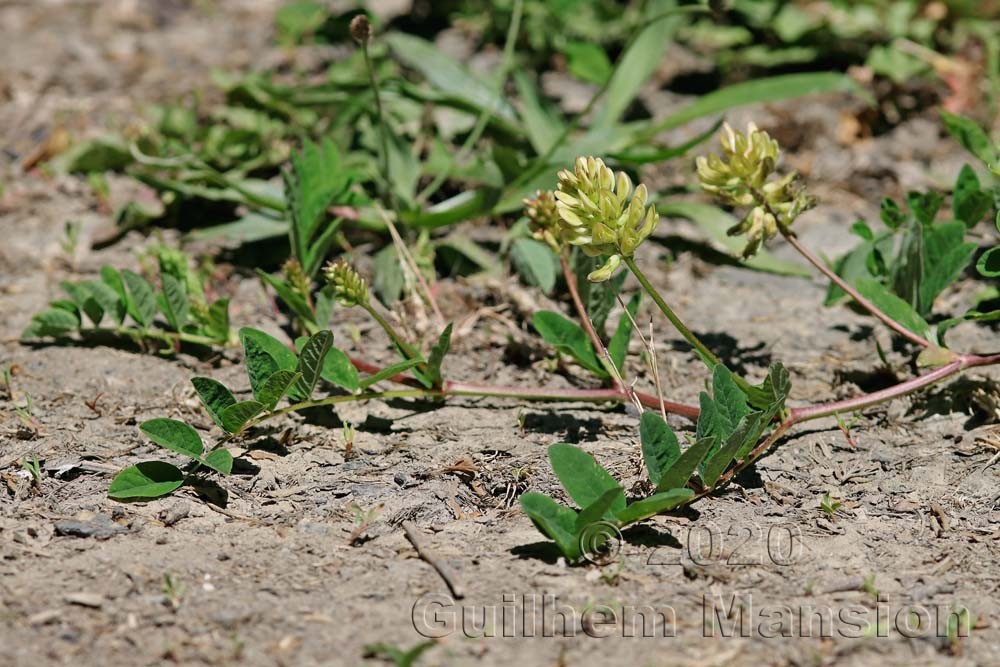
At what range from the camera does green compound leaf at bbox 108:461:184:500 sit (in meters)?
2.14

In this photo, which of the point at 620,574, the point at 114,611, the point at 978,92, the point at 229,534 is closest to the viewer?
the point at 114,611

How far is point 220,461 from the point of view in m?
2.15

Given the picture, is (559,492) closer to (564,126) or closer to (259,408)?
(259,408)

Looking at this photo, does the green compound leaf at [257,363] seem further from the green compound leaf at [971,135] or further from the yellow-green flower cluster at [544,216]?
the green compound leaf at [971,135]

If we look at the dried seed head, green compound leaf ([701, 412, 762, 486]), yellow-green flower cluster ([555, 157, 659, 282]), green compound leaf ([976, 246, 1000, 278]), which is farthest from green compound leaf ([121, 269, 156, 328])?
green compound leaf ([976, 246, 1000, 278])

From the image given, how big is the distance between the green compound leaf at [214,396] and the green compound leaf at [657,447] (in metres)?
0.89

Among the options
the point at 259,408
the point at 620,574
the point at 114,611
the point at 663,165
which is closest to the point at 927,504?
the point at 620,574

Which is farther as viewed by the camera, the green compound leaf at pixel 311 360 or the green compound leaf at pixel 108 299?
the green compound leaf at pixel 108 299

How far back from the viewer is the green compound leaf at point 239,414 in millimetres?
2254

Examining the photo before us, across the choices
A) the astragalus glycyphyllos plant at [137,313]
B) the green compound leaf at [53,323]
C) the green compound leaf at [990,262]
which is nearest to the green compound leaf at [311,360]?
the astragalus glycyphyllos plant at [137,313]

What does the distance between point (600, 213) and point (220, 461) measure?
91 cm

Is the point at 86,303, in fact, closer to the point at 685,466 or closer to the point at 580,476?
the point at 580,476

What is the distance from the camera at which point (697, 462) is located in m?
2.04

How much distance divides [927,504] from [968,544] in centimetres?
15
